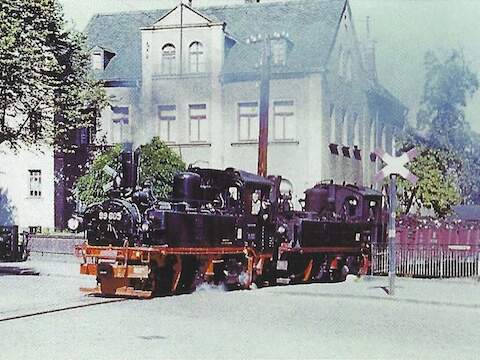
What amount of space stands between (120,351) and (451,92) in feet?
24.1

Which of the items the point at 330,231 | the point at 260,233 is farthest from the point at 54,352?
the point at 330,231

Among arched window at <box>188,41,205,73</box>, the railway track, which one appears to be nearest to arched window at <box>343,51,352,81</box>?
arched window at <box>188,41,205,73</box>

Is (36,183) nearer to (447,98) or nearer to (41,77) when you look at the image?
(41,77)

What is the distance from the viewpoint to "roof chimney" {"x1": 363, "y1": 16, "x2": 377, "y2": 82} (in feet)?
38.0

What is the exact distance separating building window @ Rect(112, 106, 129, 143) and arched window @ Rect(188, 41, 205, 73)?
1.38m

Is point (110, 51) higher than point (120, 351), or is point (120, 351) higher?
point (110, 51)

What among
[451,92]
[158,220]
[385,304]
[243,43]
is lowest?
[385,304]

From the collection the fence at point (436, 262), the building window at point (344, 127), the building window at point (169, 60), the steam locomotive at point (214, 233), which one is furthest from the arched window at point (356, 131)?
the building window at point (169, 60)

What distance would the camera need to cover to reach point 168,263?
11680 millimetres

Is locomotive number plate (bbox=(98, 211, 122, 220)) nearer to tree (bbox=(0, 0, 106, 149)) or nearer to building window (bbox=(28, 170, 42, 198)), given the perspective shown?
tree (bbox=(0, 0, 106, 149))

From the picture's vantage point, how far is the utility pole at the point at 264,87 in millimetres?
12961

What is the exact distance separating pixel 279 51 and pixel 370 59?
5.35 feet

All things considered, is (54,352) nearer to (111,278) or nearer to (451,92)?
(111,278)

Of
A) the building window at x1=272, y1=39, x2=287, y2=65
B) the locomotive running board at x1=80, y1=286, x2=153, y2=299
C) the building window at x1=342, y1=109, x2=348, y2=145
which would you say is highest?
the building window at x1=272, y1=39, x2=287, y2=65
